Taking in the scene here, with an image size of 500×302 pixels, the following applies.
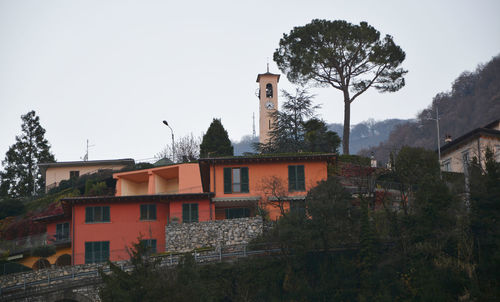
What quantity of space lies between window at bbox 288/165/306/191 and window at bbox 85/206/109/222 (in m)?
11.5

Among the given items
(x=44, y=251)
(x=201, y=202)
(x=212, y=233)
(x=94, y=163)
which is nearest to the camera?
(x=212, y=233)

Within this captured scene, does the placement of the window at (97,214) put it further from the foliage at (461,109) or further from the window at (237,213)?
the foliage at (461,109)

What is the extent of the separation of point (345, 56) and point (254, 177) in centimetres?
1961

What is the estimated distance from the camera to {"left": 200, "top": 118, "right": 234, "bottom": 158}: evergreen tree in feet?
186

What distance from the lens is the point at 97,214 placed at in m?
35.7

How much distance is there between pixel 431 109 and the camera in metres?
91.4

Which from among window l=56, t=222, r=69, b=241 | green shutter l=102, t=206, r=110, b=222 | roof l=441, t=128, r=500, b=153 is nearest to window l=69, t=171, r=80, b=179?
window l=56, t=222, r=69, b=241

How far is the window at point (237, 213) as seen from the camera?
1400 inches

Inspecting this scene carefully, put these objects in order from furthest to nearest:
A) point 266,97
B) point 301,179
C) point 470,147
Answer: point 266,97, point 470,147, point 301,179

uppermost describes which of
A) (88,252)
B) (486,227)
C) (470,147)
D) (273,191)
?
(470,147)

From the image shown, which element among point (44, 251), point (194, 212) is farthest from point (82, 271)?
point (44, 251)

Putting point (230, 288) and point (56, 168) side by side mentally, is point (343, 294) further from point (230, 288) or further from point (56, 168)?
point (56, 168)

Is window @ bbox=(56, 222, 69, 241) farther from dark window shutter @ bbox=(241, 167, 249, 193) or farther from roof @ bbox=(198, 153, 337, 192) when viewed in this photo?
dark window shutter @ bbox=(241, 167, 249, 193)

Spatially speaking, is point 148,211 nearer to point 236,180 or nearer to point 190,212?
point 190,212
